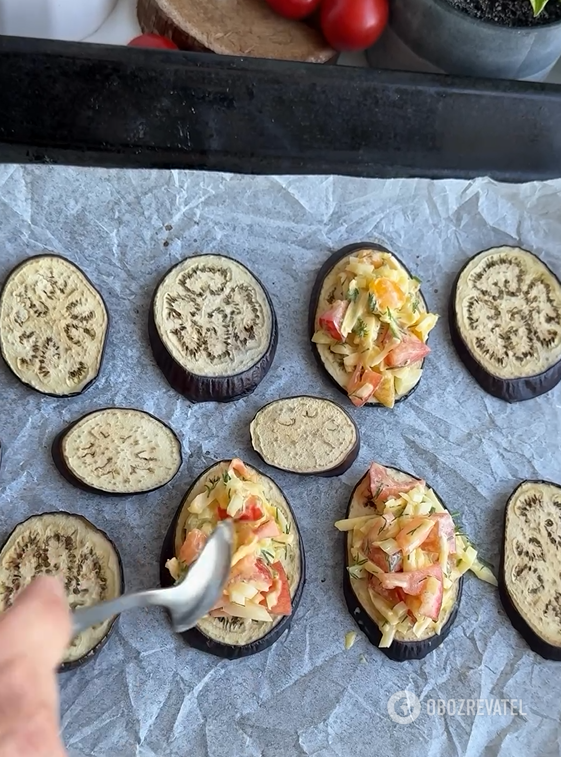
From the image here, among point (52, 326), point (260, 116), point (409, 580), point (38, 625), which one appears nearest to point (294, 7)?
point (260, 116)

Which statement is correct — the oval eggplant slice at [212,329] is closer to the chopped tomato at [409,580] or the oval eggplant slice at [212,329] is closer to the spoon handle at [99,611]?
the chopped tomato at [409,580]

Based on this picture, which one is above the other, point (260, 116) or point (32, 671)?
point (260, 116)

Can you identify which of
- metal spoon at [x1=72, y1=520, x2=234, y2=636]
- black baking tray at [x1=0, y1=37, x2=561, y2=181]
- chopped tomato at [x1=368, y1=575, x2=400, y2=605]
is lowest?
Result: chopped tomato at [x1=368, y1=575, x2=400, y2=605]

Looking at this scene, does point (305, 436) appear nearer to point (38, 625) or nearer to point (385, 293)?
point (385, 293)

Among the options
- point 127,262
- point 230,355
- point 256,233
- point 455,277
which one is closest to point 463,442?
point 455,277

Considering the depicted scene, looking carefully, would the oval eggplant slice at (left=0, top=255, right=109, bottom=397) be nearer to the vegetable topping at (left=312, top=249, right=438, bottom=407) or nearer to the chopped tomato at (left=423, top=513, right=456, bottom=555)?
Result: the vegetable topping at (left=312, top=249, right=438, bottom=407)

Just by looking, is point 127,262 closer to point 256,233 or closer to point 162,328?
point 162,328

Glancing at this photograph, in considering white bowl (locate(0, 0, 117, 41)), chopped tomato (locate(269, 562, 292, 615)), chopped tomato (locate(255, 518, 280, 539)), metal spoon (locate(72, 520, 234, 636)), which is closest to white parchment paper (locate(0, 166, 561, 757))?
chopped tomato (locate(269, 562, 292, 615))
